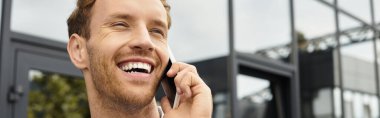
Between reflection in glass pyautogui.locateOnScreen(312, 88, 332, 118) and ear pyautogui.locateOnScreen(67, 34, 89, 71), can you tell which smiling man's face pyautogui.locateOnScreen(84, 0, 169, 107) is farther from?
reflection in glass pyautogui.locateOnScreen(312, 88, 332, 118)

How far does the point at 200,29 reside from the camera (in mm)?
4324

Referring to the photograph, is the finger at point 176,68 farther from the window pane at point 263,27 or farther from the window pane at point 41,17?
the window pane at point 263,27

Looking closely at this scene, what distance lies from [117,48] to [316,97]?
4.65m

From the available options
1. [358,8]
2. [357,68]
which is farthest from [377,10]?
[357,68]

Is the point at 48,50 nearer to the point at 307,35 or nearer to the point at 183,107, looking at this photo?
the point at 183,107

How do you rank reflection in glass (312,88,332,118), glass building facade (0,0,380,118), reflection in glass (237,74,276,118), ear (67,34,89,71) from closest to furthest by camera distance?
ear (67,34,89,71) → glass building facade (0,0,380,118) → reflection in glass (237,74,276,118) → reflection in glass (312,88,332,118)

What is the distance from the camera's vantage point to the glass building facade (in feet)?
9.63

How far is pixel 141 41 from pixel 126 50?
37 mm

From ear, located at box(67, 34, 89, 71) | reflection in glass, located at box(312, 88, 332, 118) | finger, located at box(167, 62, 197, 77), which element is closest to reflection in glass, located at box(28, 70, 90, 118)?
reflection in glass, located at box(312, 88, 332, 118)

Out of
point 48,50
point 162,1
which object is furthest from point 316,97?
point 162,1

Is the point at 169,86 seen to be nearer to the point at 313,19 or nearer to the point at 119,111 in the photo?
the point at 119,111

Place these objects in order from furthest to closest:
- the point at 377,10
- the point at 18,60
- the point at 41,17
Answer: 1. the point at 377,10
2. the point at 41,17
3. the point at 18,60

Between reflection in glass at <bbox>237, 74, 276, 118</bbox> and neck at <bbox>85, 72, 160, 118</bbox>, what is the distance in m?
3.16

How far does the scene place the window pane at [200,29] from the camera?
4.13 meters
